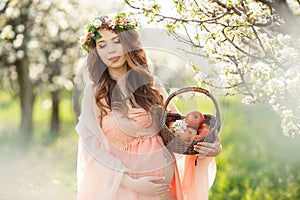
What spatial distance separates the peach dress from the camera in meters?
4.18

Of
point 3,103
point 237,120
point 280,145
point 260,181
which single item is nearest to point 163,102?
point 260,181

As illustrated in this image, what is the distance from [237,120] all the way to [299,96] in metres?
9.97

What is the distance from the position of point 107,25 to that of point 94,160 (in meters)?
0.81

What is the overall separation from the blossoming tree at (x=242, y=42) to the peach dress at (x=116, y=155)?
52 centimetres

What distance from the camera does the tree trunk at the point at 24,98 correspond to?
12164 millimetres

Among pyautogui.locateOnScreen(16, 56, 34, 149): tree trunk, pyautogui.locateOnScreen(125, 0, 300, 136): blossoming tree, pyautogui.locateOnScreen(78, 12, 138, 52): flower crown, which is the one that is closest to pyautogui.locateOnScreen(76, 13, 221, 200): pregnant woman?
pyautogui.locateOnScreen(78, 12, 138, 52): flower crown

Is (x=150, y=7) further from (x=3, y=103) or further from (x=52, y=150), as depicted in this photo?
(x=3, y=103)

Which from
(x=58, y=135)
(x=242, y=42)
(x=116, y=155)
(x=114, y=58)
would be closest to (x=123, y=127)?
(x=116, y=155)

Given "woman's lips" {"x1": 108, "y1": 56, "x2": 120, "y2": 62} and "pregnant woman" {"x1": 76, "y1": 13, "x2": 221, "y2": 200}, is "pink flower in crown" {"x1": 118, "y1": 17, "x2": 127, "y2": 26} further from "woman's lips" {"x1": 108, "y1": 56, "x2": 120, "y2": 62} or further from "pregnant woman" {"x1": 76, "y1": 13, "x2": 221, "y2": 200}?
"woman's lips" {"x1": 108, "y1": 56, "x2": 120, "y2": 62}

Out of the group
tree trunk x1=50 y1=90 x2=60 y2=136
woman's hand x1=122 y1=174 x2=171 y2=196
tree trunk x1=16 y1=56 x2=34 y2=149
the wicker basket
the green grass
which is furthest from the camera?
tree trunk x1=50 y1=90 x2=60 y2=136

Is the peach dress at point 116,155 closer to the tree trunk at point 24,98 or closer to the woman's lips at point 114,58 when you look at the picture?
the woman's lips at point 114,58

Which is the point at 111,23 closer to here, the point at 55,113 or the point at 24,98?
the point at 24,98

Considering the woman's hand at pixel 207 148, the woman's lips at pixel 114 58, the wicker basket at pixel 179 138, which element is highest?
the woman's lips at pixel 114 58

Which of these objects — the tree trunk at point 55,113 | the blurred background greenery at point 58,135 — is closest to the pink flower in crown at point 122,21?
the blurred background greenery at point 58,135
